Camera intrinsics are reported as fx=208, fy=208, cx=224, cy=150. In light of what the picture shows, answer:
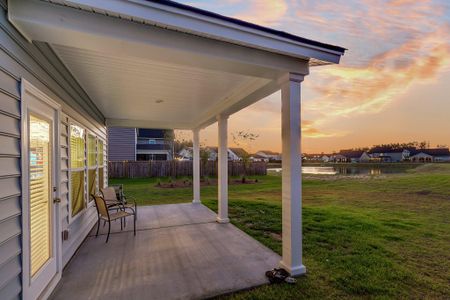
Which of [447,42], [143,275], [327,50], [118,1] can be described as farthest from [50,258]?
[447,42]

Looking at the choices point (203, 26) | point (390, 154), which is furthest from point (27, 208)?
point (390, 154)

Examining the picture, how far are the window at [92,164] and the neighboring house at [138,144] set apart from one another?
14.3 metres

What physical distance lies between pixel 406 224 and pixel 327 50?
4.59 meters

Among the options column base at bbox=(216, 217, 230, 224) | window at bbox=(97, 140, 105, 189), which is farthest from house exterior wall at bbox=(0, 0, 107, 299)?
window at bbox=(97, 140, 105, 189)

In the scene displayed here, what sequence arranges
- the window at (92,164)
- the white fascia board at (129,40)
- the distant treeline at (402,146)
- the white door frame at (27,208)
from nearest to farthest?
the white fascia board at (129,40)
the white door frame at (27,208)
the window at (92,164)
the distant treeline at (402,146)

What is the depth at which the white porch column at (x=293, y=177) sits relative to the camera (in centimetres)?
266

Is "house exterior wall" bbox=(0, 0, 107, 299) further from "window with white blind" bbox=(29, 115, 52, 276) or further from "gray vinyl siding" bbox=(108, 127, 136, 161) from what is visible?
"gray vinyl siding" bbox=(108, 127, 136, 161)

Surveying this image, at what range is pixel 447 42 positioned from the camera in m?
4.56

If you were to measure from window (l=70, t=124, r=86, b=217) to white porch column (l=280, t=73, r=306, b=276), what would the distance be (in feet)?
10.9

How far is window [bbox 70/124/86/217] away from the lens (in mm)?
3432

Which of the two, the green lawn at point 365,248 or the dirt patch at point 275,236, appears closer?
the green lawn at point 365,248

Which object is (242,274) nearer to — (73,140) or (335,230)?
(335,230)

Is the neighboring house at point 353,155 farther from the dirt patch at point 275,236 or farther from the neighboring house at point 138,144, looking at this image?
the dirt patch at point 275,236

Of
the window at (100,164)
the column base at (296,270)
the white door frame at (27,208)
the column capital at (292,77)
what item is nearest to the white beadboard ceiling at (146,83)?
the column capital at (292,77)
